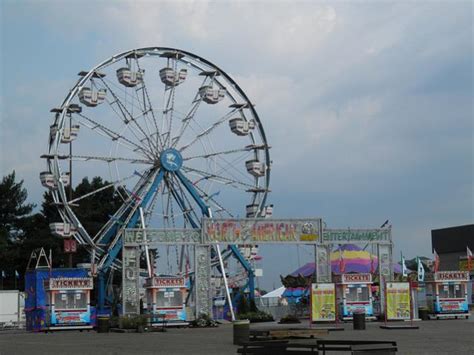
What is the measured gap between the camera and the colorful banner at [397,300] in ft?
150

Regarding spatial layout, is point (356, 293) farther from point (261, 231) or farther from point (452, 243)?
point (452, 243)

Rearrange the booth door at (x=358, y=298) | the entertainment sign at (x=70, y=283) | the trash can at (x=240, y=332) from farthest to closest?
the booth door at (x=358, y=298), the entertainment sign at (x=70, y=283), the trash can at (x=240, y=332)

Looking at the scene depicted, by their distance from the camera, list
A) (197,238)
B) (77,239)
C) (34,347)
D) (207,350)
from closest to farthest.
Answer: (207,350)
(34,347)
(197,238)
(77,239)

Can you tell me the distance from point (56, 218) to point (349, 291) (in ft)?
142

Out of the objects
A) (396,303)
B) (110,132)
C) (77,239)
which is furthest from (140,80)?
(396,303)

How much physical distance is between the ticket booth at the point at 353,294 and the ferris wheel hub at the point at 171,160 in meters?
13.9

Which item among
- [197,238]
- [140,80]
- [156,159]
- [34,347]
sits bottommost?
[34,347]

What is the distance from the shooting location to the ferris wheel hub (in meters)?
56.1

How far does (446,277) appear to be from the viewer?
51.9 m

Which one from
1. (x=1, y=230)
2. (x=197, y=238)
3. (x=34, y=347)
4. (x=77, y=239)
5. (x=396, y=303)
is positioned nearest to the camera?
(x=34, y=347)

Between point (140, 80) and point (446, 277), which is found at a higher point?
point (140, 80)

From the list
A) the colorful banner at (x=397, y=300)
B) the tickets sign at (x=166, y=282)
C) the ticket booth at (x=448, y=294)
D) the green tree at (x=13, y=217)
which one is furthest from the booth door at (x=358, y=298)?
the green tree at (x=13, y=217)

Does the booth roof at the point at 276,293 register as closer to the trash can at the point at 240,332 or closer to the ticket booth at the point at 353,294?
the ticket booth at the point at 353,294

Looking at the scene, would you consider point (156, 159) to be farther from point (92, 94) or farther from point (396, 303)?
point (396, 303)
